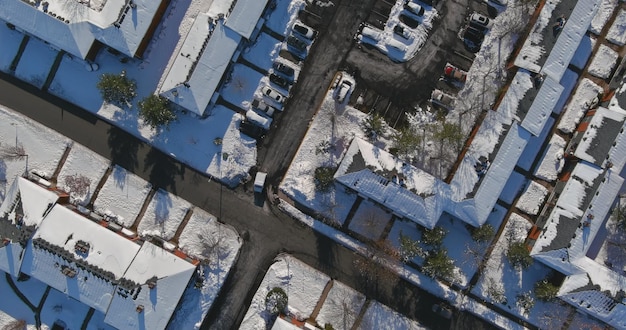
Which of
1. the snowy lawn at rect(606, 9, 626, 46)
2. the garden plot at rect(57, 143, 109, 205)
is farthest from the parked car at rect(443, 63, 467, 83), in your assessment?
the garden plot at rect(57, 143, 109, 205)

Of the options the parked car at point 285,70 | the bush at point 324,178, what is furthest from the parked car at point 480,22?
the bush at point 324,178

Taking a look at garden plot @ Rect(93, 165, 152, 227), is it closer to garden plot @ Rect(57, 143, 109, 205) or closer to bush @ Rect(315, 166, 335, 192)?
garden plot @ Rect(57, 143, 109, 205)

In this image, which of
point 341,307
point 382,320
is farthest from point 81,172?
point 382,320

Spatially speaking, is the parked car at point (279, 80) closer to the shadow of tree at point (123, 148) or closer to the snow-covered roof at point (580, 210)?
the shadow of tree at point (123, 148)

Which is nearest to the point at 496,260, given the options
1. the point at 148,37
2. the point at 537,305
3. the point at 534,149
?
the point at 537,305

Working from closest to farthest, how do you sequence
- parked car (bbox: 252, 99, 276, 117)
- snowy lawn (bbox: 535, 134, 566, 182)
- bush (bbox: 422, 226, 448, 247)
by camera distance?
bush (bbox: 422, 226, 448, 247)
parked car (bbox: 252, 99, 276, 117)
snowy lawn (bbox: 535, 134, 566, 182)

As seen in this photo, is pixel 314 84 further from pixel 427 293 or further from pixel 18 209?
pixel 18 209

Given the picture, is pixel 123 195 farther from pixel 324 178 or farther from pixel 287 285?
pixel 324 178
